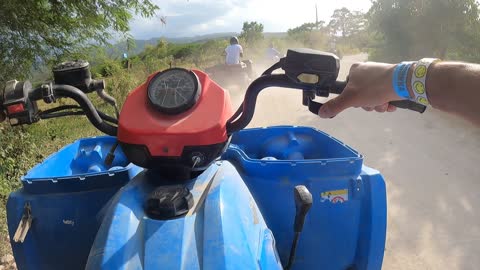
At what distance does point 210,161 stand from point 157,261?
1.78 feet

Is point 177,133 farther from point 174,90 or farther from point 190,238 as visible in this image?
point 190,238

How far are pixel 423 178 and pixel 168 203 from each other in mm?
4439

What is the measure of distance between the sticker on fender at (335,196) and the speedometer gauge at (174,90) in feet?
3.12

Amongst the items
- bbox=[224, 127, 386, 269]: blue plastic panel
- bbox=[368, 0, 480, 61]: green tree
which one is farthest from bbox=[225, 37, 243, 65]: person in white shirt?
bbox=[224, 127, 386, 269]: blue plastic panel

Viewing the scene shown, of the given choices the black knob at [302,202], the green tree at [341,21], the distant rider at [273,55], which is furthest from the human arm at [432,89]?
the green tree at [341,21]

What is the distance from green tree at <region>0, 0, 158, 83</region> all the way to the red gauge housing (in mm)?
4286

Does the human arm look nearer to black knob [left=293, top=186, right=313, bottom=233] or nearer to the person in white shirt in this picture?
black knob [left=293, top=186, right=313, bottom=233]

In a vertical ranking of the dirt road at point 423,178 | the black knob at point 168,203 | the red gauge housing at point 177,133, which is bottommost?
the dirt road at point 423,178

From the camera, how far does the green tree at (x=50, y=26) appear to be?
17.7 ft

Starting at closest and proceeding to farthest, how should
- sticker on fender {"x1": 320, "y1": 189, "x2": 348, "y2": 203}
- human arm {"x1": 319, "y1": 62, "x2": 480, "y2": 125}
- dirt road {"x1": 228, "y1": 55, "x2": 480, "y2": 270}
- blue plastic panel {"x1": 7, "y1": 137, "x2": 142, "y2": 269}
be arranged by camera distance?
human arm {"x1": 319, "y1": 62, "x2": 480, "y2": 125}
blue plastic panel {"x1": 7, "y1": 137, "x2": 142, "y2": 269}
sticker on fender {"x1": 320, "y1": 189, "x2": 348, "y2": 203}
dirt road {"x1": 228, "y1": 55, "x2": 480, "y2": 270}

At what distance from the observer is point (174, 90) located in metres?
1.68

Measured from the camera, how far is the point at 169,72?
177cm

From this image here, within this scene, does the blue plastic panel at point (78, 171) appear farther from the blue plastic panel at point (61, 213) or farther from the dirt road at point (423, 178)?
the dirt road at point (423, 178)

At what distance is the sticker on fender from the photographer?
2.18m
